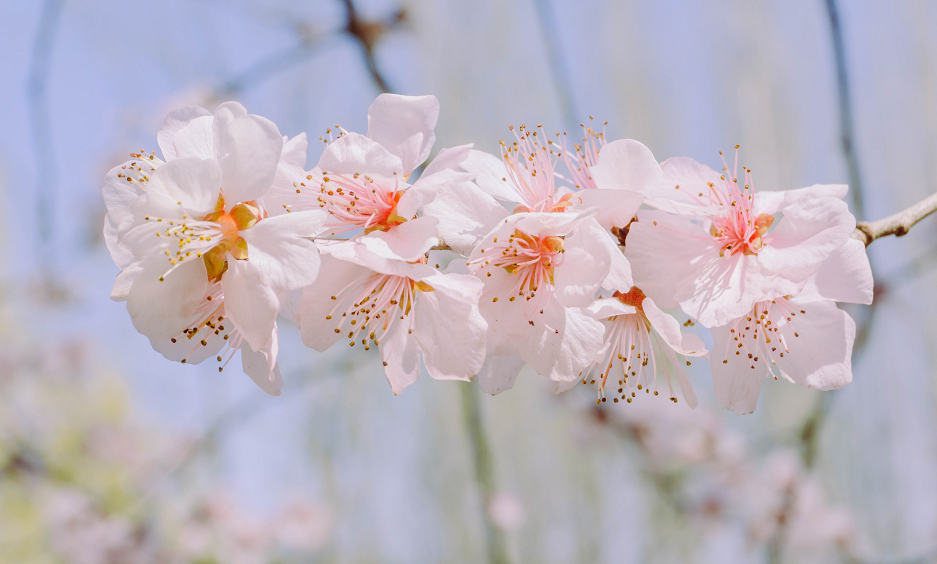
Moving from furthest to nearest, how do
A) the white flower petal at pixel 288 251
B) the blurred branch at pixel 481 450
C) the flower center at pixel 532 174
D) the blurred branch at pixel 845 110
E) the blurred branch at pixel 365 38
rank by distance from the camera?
the blurred branch at pixel 481 450
the blurred branch at pixel 365 38
the blurred branch at pixel 845 110
the flower center at pixel 532 174
the white flower petal at pixel 288 251

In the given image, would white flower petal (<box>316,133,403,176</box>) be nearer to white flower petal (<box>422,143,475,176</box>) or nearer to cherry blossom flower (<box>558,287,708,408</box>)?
white flower petal (<box>422,143,475,176</box>)

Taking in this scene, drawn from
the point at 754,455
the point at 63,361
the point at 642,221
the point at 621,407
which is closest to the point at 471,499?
the point at 621,407

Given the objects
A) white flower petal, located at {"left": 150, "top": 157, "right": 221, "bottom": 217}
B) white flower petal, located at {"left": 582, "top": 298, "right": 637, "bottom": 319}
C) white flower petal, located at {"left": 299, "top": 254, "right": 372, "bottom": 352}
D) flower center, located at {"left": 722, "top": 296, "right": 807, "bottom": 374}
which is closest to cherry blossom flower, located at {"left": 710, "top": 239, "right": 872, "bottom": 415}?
flower center, located at {"left": 722, "top": 296, "right": 807, "bottom": 374}

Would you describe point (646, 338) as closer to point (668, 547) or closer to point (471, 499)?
point (471, 499)

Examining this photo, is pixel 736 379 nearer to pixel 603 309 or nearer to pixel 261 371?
pixel 603 309

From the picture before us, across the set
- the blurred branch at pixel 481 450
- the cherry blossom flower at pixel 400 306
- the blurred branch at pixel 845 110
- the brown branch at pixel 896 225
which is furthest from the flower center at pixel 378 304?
the blurred branch at pixel 481 450

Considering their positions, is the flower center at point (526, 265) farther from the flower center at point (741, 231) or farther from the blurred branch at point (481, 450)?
the blurred branch at point (481, 450)
